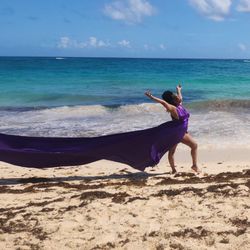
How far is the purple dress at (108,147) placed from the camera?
738 centimetres

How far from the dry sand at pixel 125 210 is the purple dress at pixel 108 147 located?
292mm

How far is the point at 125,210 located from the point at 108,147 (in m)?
2.14

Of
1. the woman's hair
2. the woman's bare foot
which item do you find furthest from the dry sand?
the woman's hair

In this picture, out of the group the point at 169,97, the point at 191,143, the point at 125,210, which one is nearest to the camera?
the point at 125,210

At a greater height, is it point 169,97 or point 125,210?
point 169,97

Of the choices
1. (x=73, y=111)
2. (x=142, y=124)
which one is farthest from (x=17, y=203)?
(x=73, y=111)

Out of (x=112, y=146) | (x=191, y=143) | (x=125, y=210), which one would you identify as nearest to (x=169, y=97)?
(x=191, y=143)

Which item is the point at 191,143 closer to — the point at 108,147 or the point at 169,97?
the point at 169,97

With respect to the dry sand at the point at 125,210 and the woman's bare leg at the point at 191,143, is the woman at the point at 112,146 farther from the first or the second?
the dry sand at the point at 125,210

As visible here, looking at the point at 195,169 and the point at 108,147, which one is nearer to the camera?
the point at 108,147

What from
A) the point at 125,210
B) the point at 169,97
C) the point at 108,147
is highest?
the point at 169,97

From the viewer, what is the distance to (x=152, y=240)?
453 cm

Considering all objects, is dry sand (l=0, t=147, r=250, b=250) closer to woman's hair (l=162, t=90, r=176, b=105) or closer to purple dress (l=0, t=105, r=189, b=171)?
purple dress (l=0, t=105, r=189, b=171)

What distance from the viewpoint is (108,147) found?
294 inches
